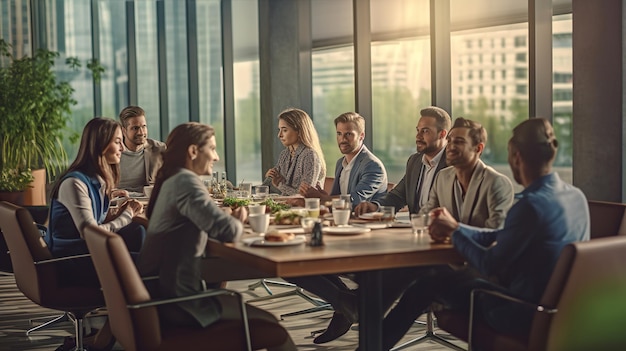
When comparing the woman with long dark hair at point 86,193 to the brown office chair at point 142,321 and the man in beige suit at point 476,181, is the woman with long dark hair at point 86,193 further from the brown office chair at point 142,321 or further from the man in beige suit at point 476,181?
the man in beige suit at point 476,181

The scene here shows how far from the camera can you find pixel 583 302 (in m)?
3.11

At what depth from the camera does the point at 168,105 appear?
12.4m

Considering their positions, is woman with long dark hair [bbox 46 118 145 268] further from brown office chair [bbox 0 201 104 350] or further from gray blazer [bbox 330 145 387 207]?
gray blazer [bbox 330 145 387 207]

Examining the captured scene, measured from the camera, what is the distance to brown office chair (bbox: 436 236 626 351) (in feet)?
10.0

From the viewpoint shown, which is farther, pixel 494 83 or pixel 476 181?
pixel 494 83

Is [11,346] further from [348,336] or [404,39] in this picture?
[404,39]

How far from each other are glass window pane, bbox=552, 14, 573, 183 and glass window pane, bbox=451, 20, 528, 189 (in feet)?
1.15

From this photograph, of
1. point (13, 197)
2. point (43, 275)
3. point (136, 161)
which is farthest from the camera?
point (13, 197)

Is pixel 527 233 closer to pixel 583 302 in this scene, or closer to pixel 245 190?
pixel 583 302

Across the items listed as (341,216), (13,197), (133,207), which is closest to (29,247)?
(133,207)

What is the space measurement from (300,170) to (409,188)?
132 centimetres

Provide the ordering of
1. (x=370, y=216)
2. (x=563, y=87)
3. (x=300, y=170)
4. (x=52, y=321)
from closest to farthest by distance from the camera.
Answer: (x=370, y=216)
(x=52, y=321)
(x=300, y=170)
(x=563, y=87)

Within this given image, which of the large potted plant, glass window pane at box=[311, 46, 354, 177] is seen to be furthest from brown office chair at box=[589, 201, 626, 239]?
the large potted plant

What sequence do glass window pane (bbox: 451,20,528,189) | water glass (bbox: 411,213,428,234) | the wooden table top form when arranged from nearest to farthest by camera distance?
the wooden table top
water glass (bbox: 411,213,428,234)
glass window pane (bbox: 451,20,528,189)
